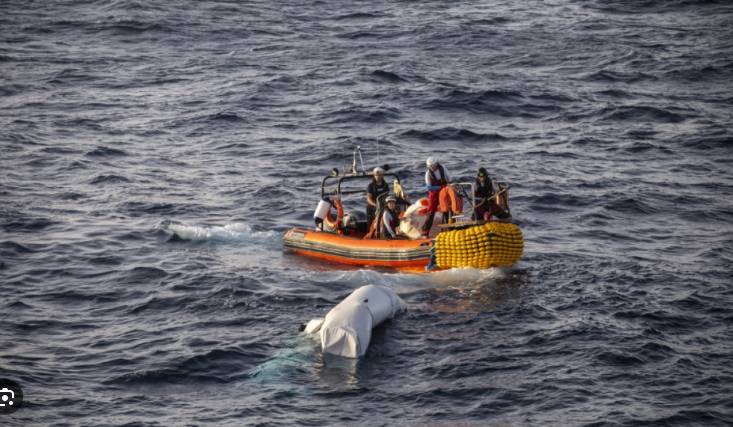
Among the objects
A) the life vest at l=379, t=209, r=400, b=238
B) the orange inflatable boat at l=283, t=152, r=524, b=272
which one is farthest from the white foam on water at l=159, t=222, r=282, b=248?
the life vest at l=379, t=209, r=400, b=238

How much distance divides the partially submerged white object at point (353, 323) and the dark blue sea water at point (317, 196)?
0.39m

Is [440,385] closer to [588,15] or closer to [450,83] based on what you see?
[450,83]

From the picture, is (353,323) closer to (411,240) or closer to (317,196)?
(411,240)

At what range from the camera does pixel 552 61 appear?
43.5m

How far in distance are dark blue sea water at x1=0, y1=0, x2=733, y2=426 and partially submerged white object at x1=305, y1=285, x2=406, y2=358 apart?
392 mm

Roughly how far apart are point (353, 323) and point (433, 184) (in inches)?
254

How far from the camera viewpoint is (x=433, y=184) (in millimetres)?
25172

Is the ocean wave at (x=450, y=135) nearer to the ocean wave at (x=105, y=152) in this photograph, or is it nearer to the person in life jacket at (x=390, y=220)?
the ocean wave at (x=105, y=152)

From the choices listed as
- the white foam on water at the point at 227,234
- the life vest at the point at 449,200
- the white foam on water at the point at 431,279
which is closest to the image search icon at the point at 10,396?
the white foam on water at the point at 431,279

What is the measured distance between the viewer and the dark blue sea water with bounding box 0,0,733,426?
61.6 ft

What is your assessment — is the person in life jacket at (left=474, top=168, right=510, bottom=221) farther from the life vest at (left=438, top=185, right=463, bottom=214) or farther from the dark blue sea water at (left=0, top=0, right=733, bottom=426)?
the dark blue sea water at (left=0, top=0, right=733, bottom=426)

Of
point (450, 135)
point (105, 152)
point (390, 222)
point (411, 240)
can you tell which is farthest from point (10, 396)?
point (450, 135)

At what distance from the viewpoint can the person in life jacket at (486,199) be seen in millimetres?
A: 24500

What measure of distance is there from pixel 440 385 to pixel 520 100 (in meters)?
21.5
